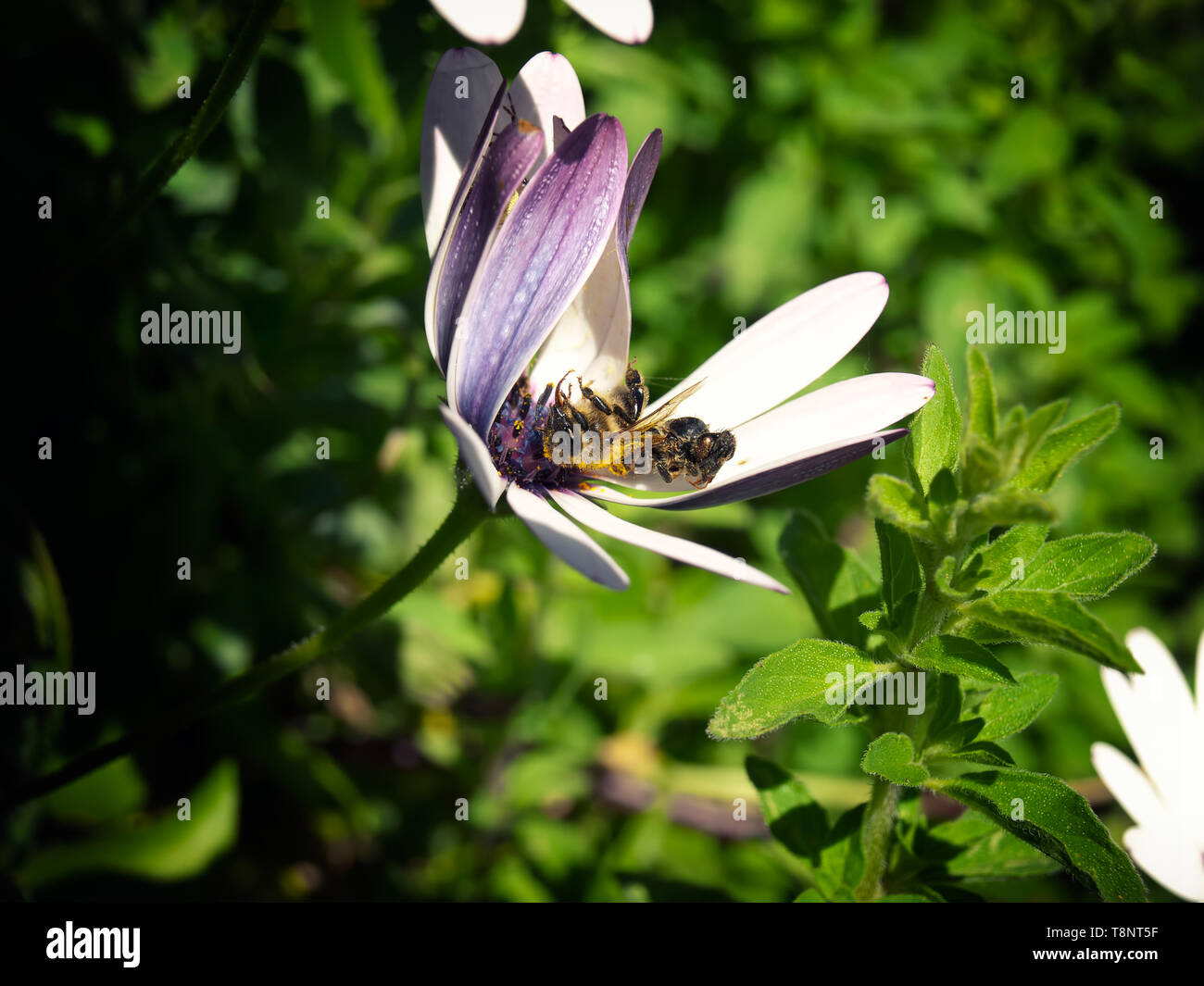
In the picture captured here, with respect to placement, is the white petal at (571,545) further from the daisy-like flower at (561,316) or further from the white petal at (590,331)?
the white petal at (590,331)

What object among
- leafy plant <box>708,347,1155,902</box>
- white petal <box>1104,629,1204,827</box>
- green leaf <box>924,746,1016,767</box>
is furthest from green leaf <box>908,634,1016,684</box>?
white petal <box>1104,629,1204,827</box>

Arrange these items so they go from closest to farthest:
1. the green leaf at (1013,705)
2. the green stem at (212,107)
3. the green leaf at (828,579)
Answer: the green stem at (212,107) → the green leaf at (1013,705) → the green leaf at (828,579)

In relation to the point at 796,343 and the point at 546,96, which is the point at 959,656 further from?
the point at 546,96

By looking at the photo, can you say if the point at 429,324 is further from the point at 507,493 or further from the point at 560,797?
the point at 560,797

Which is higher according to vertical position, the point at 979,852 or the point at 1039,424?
the point at 1039,424

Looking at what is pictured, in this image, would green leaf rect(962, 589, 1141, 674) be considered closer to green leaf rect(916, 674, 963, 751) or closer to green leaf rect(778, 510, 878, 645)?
green leaf rect(916, 674, 963, 751)

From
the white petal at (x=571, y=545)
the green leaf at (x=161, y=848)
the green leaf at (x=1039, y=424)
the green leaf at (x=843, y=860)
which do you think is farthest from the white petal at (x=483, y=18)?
the green leaf at (x=161, y=848)

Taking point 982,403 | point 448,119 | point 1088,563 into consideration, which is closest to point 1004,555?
point 1088,563
